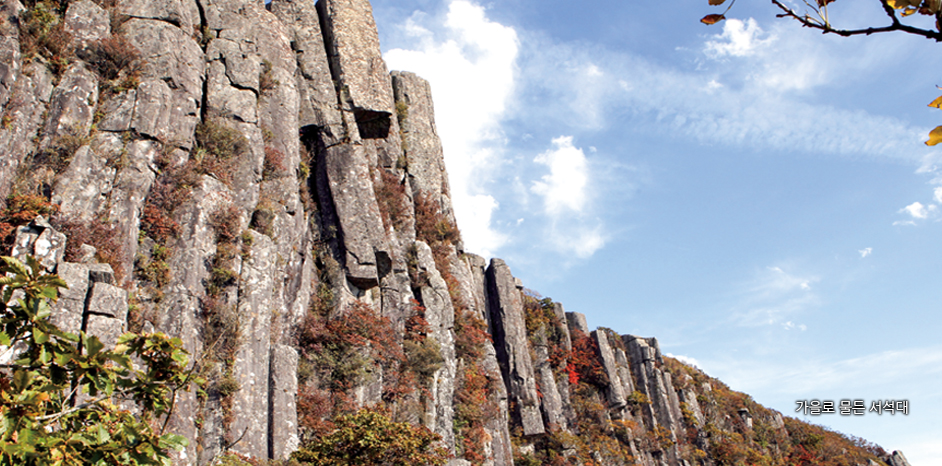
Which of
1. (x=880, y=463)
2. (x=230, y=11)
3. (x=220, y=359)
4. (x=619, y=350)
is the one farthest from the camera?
(x=880, y=463)

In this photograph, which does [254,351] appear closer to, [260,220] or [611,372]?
[260,220]

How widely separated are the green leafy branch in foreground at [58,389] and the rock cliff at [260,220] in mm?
500

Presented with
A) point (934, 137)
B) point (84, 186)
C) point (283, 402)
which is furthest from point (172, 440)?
point (84, 186)

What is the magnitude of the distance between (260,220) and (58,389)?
10.4 metres

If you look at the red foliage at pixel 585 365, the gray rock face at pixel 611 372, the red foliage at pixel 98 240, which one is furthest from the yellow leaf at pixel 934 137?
the gray rock face at pixel 611 372

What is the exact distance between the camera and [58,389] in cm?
357

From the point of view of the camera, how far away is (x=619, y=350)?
34.4 m

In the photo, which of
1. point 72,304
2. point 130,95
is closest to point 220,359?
point 72,304

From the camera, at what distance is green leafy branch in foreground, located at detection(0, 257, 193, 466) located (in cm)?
316

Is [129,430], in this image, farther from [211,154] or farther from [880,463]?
[880,463]

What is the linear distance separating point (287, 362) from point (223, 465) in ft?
10.3

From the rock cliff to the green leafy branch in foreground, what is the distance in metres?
0.50

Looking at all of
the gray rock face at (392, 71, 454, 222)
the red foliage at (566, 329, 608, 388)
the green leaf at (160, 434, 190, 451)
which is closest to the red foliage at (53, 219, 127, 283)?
the green leaf at (160, 434, 190, 451)

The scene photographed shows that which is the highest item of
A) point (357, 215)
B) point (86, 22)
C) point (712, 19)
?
point (86, 22)
